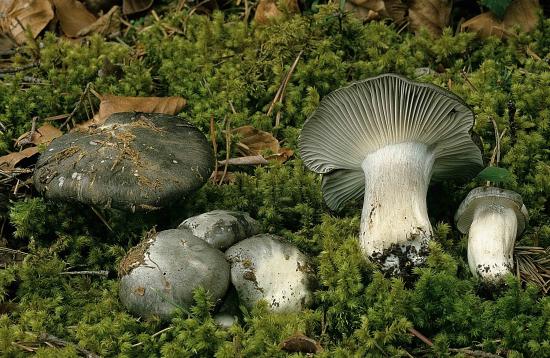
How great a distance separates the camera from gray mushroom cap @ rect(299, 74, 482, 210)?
2.77 metres

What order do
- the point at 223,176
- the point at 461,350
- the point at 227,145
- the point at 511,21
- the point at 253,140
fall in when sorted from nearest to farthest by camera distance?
the point at 461,350 < the point at 223,176 < the point at 227,145 < the point at 253,140 < the point at 511,21

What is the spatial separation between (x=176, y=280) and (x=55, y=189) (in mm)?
718

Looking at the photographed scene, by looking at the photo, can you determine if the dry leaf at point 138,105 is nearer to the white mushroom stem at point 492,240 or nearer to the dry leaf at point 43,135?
the dry leaf at point 43,135

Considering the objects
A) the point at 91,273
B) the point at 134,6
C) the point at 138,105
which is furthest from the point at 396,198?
the point at 134,6

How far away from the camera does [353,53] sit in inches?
161

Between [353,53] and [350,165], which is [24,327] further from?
[353,53]

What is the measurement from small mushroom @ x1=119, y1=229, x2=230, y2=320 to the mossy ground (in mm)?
→ 64

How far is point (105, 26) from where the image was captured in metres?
4.60

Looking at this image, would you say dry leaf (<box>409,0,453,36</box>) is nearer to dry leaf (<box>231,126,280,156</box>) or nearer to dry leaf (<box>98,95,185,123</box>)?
dry leaf (<box>231,126,280,156</box>)

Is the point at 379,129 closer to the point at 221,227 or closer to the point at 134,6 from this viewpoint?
the point at 221,227

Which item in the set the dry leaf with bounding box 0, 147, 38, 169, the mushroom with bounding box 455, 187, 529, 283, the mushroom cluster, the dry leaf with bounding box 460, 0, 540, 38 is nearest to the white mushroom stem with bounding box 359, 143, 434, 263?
the mushroom with bounding box 455, 187, 529, 283

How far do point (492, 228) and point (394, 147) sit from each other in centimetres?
54

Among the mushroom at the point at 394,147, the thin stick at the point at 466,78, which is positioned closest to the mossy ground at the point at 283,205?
the thin stick at the point at 466,78

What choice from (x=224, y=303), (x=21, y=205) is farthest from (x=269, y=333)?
(x=21, y=205)
